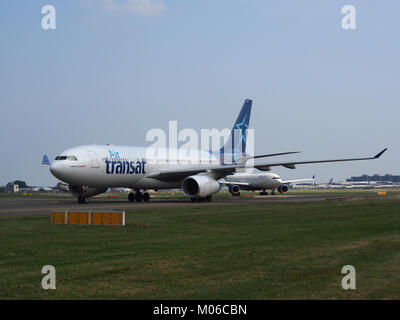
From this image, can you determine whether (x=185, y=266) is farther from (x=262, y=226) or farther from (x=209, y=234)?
(x=262, y=226)

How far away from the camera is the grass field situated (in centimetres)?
937

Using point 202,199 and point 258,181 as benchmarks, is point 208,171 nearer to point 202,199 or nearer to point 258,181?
point 202,199

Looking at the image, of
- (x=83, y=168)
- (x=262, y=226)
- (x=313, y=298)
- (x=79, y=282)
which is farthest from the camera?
(x=83, y=168)

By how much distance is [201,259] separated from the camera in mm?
12898

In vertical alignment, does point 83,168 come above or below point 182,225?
above

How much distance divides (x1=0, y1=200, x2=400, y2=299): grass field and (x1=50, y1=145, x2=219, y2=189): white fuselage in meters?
16.6

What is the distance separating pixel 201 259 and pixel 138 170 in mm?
31779

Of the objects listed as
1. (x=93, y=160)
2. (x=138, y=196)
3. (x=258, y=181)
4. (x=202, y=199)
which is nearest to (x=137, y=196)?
(x=138, y=196)

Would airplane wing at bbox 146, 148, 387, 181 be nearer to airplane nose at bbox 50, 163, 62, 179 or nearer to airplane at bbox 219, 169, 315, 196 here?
airplane nose at bbox 50, 163, 62, 179

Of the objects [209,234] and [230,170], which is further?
[230,170]

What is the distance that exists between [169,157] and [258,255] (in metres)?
34.8

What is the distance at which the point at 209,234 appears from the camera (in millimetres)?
18719
